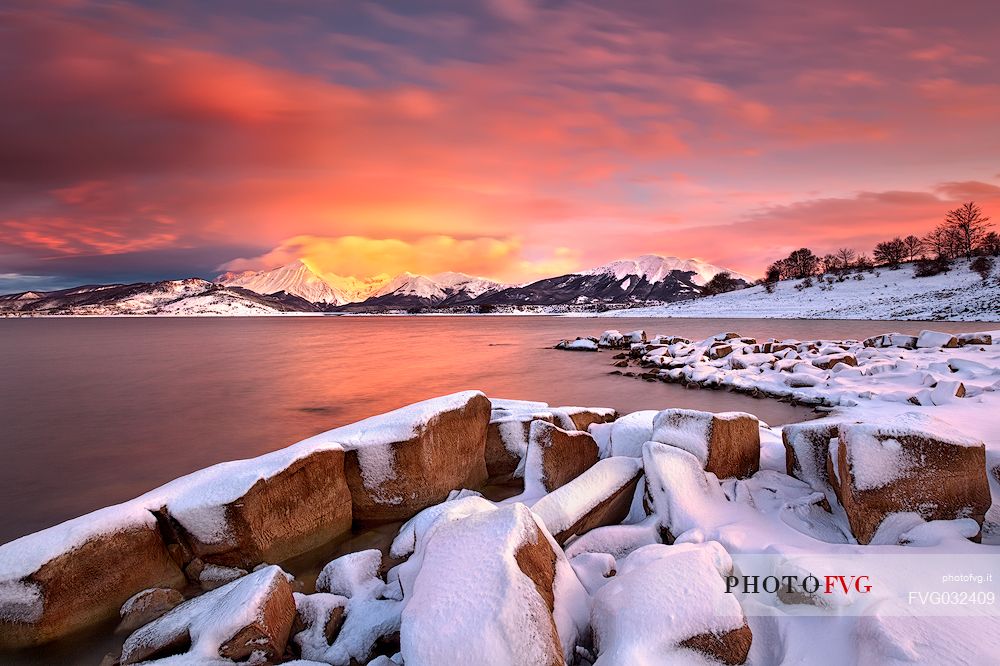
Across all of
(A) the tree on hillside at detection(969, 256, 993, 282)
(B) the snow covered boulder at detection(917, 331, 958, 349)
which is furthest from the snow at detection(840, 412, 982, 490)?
(A) the tree on hillside at detection(969, 256, 993, 282)

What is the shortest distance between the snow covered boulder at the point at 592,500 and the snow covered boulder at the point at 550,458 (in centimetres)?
82

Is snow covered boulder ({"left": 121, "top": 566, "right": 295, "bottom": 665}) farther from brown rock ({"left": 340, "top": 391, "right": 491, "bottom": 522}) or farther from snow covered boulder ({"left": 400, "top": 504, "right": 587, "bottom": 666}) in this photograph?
brown rock ({"left": 340, "top": 391, "right": 491, "bottom": 522})

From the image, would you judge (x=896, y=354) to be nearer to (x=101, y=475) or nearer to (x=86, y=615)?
(x=86, y=615)

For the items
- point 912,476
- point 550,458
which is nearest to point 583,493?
point 550,458

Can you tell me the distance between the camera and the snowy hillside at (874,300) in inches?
1797

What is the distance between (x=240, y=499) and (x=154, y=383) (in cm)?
1700

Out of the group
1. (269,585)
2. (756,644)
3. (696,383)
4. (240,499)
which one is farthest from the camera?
(696,383)

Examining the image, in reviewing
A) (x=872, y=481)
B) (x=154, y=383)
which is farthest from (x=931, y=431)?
(x=154, y=383)

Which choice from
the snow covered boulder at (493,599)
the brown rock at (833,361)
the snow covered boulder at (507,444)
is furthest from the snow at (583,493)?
the brown rock at (833,361)

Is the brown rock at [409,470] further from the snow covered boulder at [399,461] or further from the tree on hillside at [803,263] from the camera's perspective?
the tree on hillside at [803,263]

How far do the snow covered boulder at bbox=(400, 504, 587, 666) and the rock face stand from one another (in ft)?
7.21

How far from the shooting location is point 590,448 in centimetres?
584

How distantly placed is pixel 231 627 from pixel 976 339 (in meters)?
19.9

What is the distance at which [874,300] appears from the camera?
190 feet
